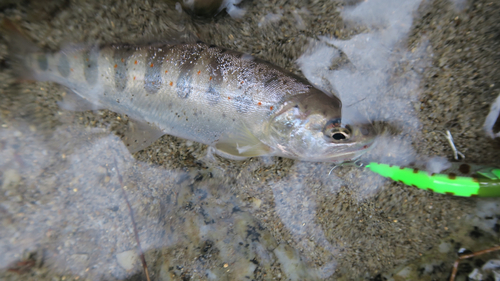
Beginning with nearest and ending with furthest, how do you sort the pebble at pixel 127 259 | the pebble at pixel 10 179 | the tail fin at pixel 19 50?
the tail fin at pixel 19 50 → the pebble at pixel 10 179 → the pebble at pixel 127 259

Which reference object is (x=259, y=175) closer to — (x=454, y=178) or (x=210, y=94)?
(x=210, y=94)

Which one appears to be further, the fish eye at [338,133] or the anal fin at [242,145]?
the anal fin at [242,145]

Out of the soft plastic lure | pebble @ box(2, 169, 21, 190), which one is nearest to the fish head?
the soft plastic lure

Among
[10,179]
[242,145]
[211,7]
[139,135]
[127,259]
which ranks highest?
[211,7]

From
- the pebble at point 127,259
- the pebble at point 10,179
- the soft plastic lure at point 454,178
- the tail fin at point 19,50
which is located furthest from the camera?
the pebble at point 127,259

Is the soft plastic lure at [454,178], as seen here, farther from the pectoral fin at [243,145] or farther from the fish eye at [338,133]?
the pectoral fin at [243,145]

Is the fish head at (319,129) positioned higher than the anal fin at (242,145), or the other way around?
the fish head at (319,129)

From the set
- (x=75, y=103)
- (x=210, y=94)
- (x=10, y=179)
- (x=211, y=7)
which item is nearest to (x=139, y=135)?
(x=75, y=103)

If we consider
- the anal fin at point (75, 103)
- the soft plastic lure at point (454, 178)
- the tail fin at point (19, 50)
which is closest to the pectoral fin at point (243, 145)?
the soft plastic lure at point (454, 178)
